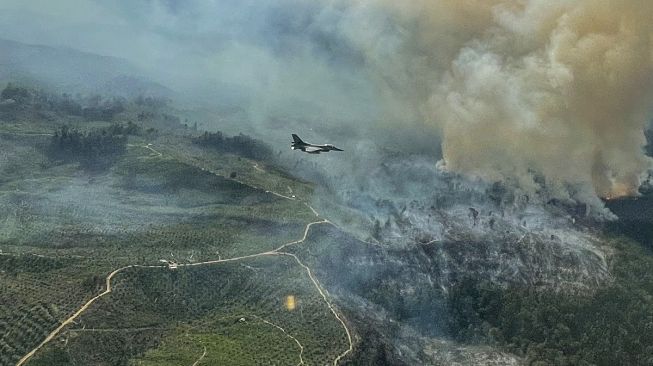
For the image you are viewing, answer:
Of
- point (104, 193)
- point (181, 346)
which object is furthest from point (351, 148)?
point (181, 346)

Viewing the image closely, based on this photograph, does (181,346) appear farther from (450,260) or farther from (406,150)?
(406,150)

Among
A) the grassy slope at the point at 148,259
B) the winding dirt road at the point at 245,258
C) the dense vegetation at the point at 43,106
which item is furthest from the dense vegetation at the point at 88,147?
the winding dirt road at the point at 245,258

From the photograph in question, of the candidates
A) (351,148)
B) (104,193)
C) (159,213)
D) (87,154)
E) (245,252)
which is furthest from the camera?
(351,148)

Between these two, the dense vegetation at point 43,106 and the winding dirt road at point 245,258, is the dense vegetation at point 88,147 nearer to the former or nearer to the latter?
the dense vegetation at point 43,106

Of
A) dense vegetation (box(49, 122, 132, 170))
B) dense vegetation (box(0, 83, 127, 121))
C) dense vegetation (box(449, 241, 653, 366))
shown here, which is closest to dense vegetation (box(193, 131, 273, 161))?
dense vegetation (box(49, 122, 132, 170))

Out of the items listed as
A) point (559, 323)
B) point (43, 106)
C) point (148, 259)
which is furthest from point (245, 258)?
point (43, 106)

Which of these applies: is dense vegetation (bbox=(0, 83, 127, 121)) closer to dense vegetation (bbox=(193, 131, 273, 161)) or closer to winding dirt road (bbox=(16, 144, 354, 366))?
dense vegetation (bbox=(193, 131, 273, 161))
